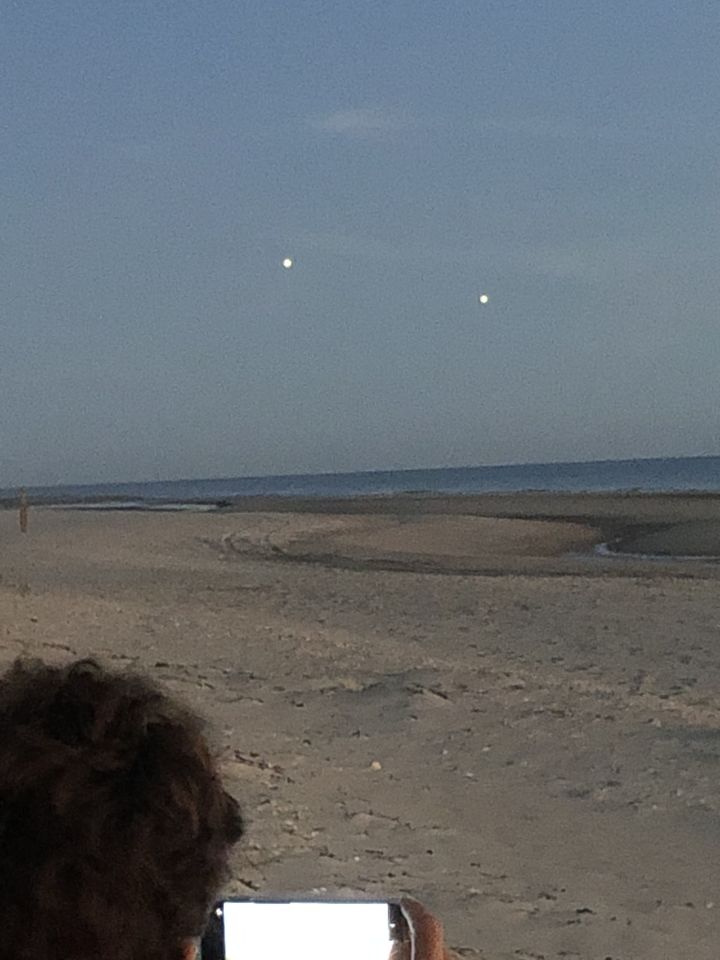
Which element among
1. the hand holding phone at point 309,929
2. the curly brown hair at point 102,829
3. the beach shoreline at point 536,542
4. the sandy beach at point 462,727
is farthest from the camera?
the beach shoreline at point 536,542

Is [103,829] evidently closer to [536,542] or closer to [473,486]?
[536,542]

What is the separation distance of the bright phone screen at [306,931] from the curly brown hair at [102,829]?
682 mm

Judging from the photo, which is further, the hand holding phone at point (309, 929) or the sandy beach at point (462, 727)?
the sandy beach at point (462, 727)

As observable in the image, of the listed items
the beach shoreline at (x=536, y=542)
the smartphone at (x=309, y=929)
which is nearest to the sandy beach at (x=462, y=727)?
the smartphone at (x=309, y=929)

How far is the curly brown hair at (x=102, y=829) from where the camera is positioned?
3.26 feet

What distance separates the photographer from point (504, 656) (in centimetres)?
943

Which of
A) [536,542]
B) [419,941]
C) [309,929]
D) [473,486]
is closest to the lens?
[419,941]

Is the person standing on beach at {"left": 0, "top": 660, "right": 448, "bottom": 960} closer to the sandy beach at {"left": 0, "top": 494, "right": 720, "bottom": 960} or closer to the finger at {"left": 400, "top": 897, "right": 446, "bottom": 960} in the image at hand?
the sandy beach at {"left": 0, "top": 494, "right": 720, "bottom": 960}

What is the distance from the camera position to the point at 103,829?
1010mm

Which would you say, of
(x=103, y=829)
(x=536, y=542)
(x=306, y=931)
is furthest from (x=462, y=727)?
(x=536, y=542)

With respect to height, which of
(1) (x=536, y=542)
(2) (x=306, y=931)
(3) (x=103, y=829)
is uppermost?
(3) (x=103, y=829)

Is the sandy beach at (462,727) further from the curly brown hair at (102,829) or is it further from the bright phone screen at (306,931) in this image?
the curly brown hair at (102,829)

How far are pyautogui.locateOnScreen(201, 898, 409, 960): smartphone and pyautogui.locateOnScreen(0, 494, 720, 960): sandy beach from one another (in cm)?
20

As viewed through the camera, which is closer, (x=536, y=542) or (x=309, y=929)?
(x=309, y=929)
